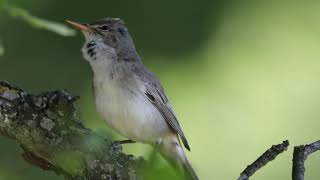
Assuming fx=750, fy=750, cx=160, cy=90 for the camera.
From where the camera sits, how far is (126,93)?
4465 millimetres

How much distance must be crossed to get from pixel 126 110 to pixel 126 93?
12 centimetres

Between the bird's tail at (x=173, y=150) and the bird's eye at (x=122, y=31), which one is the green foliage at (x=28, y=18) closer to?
the bird's tail at (x=173, y=150)

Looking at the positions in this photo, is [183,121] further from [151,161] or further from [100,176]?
[151,161]

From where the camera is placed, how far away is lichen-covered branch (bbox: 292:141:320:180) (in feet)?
8.77

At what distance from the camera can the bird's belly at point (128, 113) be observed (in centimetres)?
439

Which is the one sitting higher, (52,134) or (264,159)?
(52,134)

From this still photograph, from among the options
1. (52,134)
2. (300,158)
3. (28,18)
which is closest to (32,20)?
(28,18)

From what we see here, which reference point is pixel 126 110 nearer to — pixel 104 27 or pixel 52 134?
pixel 104 27

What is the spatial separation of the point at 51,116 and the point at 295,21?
3.82 m

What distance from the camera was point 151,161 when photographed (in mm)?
1962

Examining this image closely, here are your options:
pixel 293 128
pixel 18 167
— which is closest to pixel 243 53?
pixel 293 128

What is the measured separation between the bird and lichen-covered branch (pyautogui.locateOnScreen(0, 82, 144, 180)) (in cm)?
116

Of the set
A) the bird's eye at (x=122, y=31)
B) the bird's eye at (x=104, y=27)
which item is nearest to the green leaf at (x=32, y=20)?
the bird's eye at (x=104, y=27)

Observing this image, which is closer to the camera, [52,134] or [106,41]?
[52,134]
